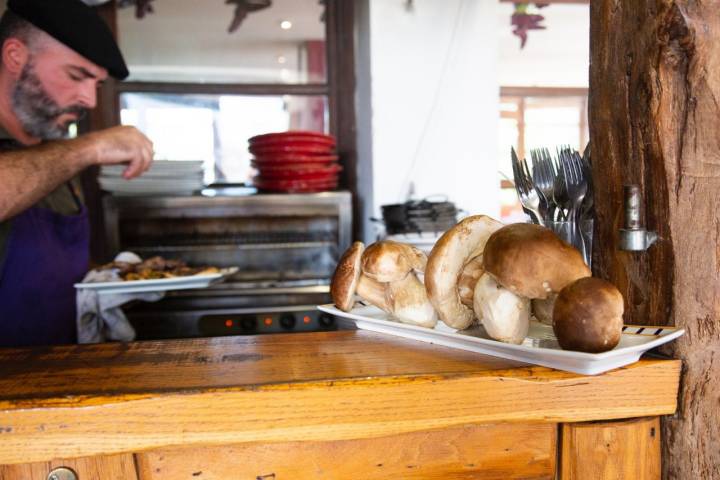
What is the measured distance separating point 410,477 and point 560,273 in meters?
0.34

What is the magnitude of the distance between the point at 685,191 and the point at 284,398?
24.7 inches

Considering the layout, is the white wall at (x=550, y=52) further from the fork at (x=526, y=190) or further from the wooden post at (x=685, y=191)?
the wooden post at (x=685, y=191)

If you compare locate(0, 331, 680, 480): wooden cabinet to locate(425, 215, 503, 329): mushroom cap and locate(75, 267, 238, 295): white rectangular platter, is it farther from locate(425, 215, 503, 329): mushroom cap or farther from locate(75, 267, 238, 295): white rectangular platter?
locate(75, 267, 238, 295): white rectangular platter

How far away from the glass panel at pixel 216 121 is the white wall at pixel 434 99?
48 cm

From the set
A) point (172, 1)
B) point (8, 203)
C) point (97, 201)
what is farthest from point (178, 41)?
point (8, 203)

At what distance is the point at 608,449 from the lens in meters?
0.75

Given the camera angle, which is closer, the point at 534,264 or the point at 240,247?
the point at 534,264

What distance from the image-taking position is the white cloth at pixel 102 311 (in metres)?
1.88

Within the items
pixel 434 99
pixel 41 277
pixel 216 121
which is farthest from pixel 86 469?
pixel 216 121

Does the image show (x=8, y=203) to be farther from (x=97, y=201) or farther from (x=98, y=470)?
(x=97, y=201)

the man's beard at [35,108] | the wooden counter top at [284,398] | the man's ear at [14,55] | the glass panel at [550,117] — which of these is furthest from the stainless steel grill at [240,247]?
the glass panel at [550,117]

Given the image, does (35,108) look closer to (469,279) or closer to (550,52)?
(469,279)

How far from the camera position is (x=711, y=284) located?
790mm

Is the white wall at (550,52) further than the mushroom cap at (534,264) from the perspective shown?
Yes
